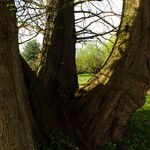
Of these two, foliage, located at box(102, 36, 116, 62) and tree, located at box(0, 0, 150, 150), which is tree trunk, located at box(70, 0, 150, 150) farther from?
foliage, located at box(102, 36, 116, 62)

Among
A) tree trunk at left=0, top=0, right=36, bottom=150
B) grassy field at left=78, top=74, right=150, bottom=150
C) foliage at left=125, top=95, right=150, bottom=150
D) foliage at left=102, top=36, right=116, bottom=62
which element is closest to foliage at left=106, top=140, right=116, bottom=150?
grassy field at left=78, top=74, right=150, bottom=150

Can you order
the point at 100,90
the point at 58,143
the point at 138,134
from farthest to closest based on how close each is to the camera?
the point at 138,134 < the point at 100,90 < the point at 58,143

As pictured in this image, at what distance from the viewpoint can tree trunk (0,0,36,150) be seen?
208 inches

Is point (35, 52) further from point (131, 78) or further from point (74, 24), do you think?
point (131, 78)

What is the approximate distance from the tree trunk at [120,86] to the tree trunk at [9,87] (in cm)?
234

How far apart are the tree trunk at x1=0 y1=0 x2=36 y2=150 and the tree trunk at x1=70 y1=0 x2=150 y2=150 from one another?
2338 mm

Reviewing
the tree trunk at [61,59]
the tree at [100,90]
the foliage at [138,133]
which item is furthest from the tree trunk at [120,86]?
the foliage at [138,133]

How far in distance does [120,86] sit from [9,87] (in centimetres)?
274

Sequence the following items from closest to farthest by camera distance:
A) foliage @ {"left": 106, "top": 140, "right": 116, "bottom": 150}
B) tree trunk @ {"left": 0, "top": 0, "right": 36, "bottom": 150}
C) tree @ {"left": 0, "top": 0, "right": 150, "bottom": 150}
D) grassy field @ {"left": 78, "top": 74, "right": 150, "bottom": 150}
Answer: 1. tree trunk @ {"left": 0, "top": 0, "right": 36, "bottom": 150}
2. tree @ {"left": 0, "top": 0, "right": 150, "bottom": 150}
3. foliage @ {"left": 106, "top": 140, "right": 116, "bottom": 150}
4. grassy field @ {"left": 78, "top": 74, "right": 150, "bottom": 150}

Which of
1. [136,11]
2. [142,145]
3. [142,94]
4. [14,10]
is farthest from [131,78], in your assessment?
[14,10]

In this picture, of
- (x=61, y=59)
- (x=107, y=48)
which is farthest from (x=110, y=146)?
(x=107, y=48)

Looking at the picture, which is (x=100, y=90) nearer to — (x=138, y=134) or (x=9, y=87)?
(x=138, y=134)

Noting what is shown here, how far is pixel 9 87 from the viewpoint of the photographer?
211 inches

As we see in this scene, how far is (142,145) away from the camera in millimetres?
8734
